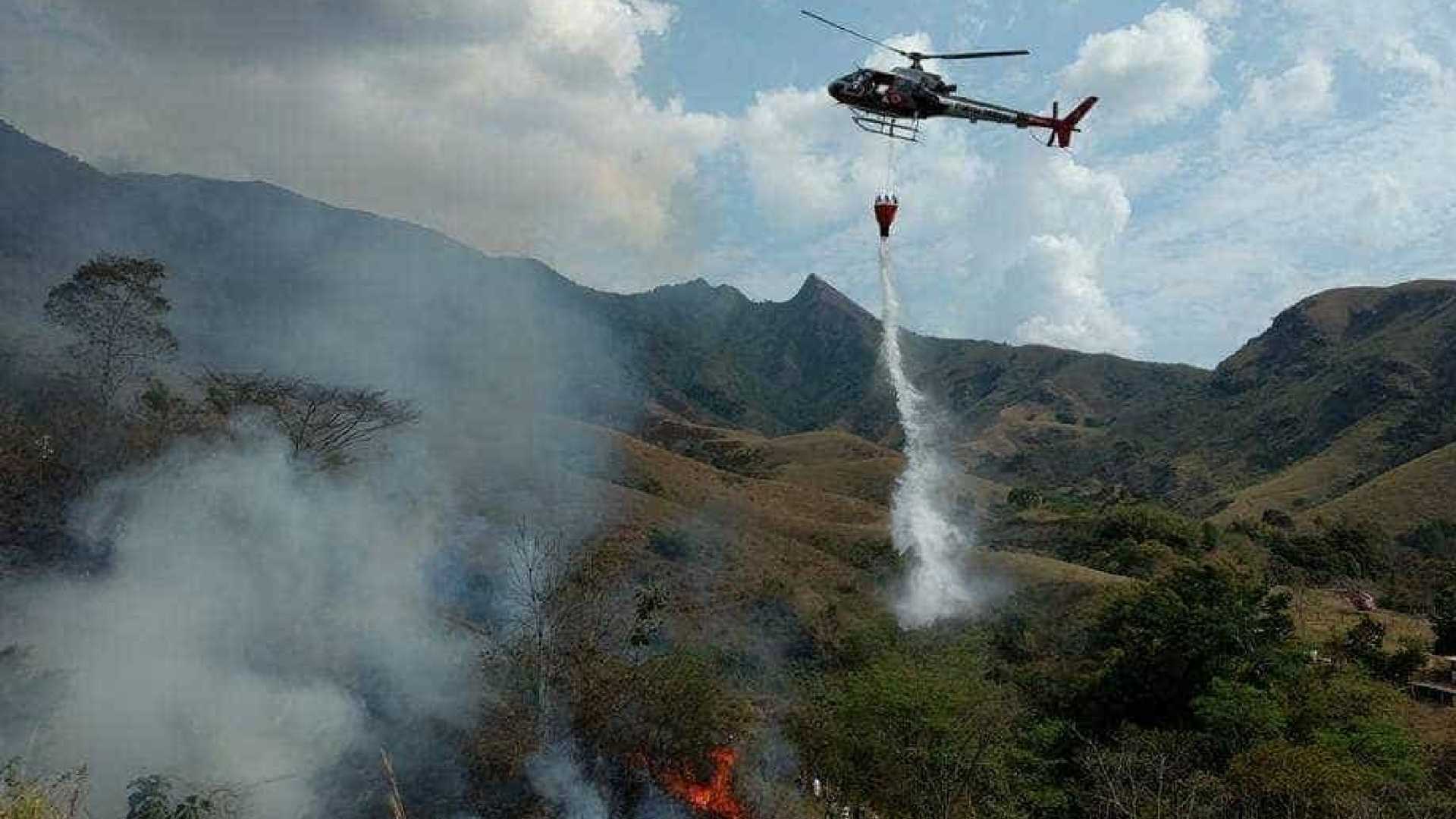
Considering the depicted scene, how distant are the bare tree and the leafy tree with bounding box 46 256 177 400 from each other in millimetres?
4769

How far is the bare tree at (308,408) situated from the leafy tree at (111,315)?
477 centimetres

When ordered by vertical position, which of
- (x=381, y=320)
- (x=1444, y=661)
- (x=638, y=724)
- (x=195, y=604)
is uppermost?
(x=381, y=320)

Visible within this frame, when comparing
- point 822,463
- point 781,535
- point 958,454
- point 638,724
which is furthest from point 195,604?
point 958,454

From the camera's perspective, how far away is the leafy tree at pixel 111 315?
139 feet

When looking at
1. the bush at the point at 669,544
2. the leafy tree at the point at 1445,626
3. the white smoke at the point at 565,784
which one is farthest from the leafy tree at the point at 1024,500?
the white smoke at the point at 565,784

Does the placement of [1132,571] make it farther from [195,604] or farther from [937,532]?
[195,604]

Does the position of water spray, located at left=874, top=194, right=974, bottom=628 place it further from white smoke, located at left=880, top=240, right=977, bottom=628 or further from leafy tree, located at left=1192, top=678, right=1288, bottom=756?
leafy tree, located at left=1192, top=678, right=1288, bottom=756

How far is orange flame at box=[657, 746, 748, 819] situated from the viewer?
85.9 feet

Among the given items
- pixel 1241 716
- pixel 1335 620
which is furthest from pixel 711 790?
pixel 1335 620

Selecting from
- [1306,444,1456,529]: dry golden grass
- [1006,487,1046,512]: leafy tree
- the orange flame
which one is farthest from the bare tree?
[1306,444,1456,529]: dry golden grass

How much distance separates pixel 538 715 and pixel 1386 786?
25164 millimetres

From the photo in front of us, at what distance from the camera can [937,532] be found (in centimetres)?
6419

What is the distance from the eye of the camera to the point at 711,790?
1061 inches

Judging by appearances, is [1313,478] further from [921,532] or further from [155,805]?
[155,805]
